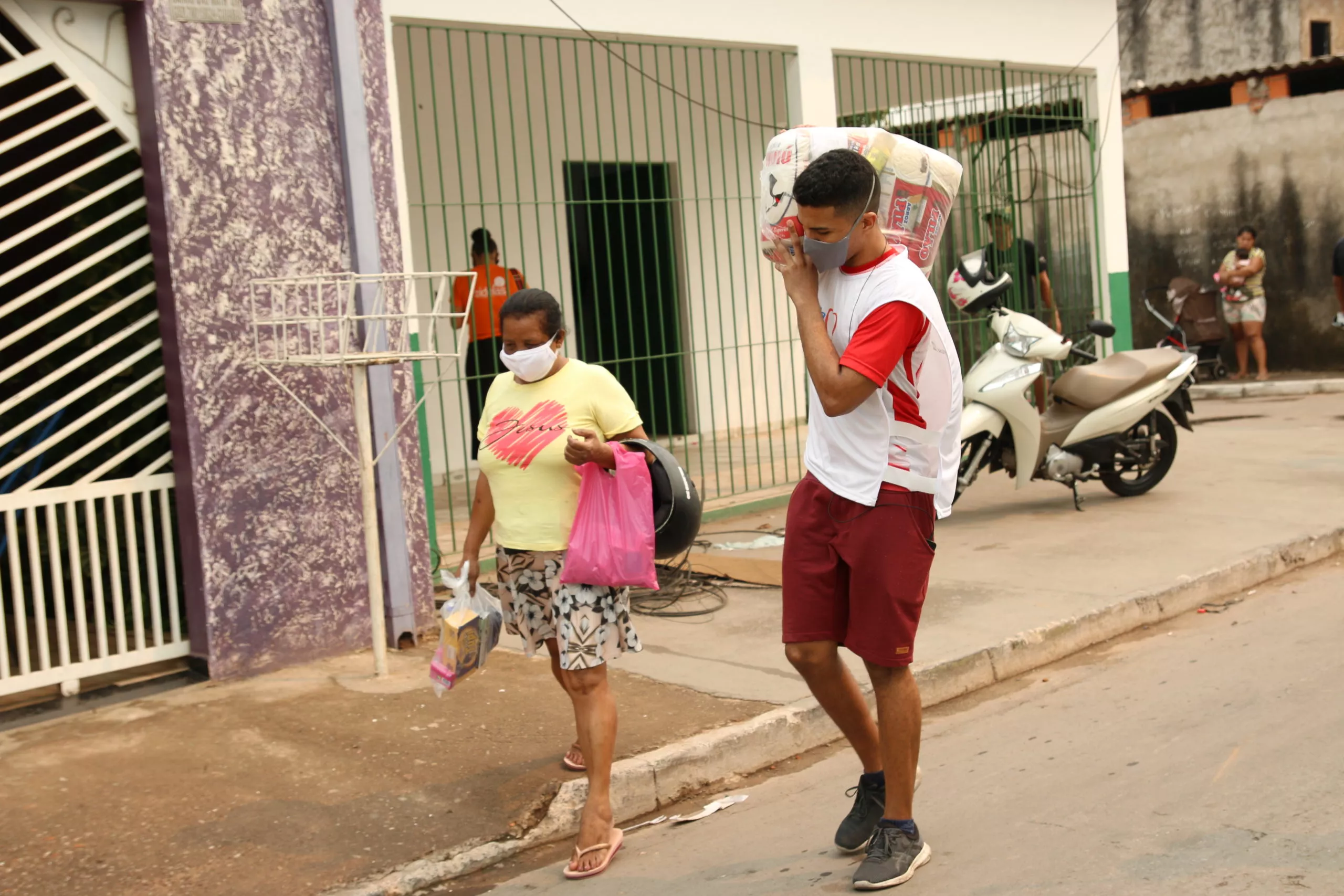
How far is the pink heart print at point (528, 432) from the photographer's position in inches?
163

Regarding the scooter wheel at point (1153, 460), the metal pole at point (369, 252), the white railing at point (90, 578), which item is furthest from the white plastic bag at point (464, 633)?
the scooter wheel at point (1153, 460)

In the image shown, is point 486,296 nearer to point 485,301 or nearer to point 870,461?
point 485,301

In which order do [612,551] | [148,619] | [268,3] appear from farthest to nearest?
[148,619] → [268,3] → [612,551]

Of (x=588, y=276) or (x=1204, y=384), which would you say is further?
(x=1204, y=384)

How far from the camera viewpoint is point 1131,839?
3.77m

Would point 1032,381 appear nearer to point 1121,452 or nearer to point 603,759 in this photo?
point 1121,452

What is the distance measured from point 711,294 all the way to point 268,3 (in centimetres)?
705

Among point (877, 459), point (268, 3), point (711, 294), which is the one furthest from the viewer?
point (711, 294)

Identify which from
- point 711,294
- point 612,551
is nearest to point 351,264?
point 612,551

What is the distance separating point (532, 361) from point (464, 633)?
2.82 feet

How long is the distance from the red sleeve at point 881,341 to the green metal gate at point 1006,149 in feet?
24.5

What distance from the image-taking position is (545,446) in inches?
163

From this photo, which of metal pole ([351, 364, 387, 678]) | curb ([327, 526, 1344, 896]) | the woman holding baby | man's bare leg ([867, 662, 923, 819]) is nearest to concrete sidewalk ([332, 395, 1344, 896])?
curb ([327, 526, 1344, 896])

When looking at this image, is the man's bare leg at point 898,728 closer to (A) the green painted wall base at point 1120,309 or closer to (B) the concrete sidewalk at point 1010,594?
(B) the concrete sidewalk at point 1010,594
